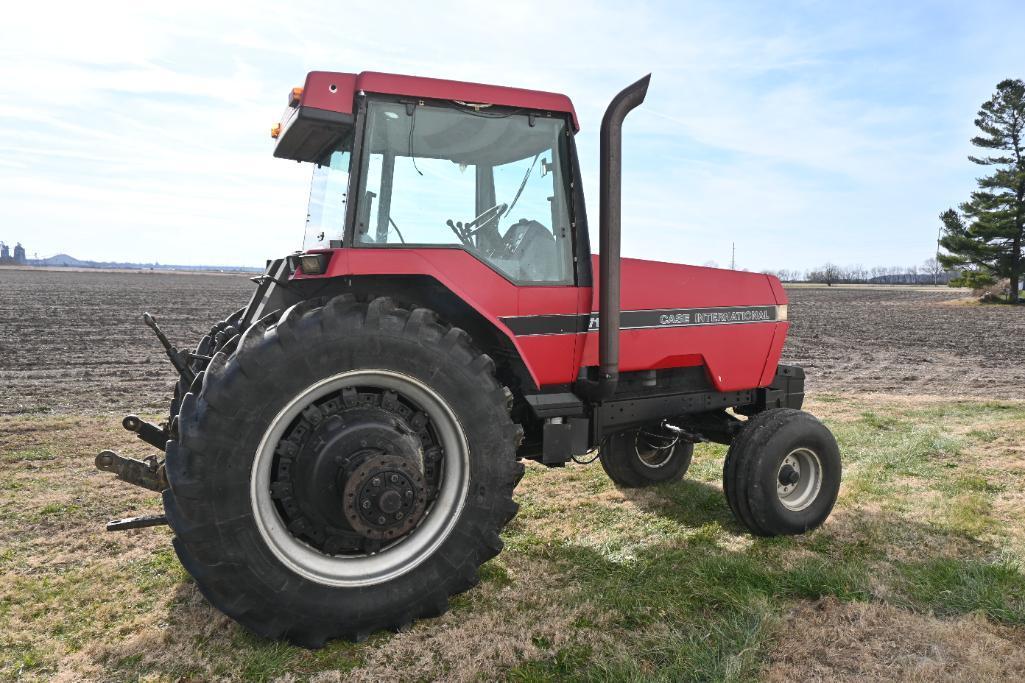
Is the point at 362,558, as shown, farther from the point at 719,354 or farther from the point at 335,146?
the point at 719,354

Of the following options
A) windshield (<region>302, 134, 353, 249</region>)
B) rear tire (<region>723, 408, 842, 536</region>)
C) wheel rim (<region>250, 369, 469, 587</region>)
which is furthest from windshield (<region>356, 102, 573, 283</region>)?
rear tire (<region>723, 408, 842, 536</region>)

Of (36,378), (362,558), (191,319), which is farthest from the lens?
(191,319)

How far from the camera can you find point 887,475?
20.1ft

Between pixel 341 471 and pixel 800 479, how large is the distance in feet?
10.9

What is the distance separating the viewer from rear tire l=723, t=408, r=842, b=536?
4.55 m

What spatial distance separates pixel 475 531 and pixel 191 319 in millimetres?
22893

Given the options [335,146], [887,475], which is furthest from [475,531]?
[887,475]

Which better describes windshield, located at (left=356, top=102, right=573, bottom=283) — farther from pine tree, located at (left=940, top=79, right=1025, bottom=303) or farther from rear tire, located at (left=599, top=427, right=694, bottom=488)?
pine tree, located at (left=940, top=79, right=1025, bottom=303)

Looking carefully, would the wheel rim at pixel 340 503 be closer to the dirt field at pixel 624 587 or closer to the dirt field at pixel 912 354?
the dirt field at pixel 624 587

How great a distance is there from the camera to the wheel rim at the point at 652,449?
558 centimetres

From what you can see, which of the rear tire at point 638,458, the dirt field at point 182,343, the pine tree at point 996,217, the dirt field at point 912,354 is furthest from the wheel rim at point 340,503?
the pine tree at point 996,217

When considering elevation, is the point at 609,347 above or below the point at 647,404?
above

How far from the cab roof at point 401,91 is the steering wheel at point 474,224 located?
1.88 ft

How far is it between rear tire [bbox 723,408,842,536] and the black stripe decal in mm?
712
